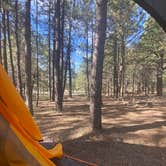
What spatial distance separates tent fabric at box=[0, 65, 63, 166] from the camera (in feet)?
9.88

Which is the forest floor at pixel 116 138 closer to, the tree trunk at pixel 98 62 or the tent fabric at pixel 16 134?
the tree trunk at pixel 98 62

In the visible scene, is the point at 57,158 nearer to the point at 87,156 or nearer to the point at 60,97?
the point at 87,156

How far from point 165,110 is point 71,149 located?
739cm

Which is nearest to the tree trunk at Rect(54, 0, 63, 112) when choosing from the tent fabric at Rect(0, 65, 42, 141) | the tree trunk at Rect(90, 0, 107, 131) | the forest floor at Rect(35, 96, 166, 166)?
the forest floor at Rect(35, 96, 166, 166)

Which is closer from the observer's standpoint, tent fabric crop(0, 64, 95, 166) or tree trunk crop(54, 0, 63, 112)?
tent fabric crop(0, 64, 95, 166)

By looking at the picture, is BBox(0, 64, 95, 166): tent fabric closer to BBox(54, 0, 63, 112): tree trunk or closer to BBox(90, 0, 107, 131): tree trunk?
BBox(90, 0, 107, 131): tree trunk

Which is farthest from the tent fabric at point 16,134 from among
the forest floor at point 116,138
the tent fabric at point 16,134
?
the forest floor at point 116,138

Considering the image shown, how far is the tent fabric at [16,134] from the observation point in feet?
9.88

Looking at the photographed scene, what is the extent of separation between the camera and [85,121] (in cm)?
1472

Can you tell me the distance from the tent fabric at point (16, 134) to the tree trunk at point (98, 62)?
9475mm

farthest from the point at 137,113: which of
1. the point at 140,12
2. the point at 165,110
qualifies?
the point at 140,12

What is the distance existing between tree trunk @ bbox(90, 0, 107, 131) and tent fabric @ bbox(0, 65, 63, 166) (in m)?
9.48

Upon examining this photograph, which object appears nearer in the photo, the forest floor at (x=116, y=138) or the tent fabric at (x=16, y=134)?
the tent fabric at (x=16, y=134)

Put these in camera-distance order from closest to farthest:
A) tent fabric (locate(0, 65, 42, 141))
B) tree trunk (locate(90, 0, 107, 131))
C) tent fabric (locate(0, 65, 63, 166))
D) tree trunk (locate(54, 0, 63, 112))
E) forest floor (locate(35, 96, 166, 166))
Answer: tent fabric (locate(0, 65, 63, 166)), tent fabric (locate(0, 65, 42, 141)), forest floor (locate(35, 96, 166, 166)), tree trunk (locate(90, 0, 107, 131)), tree trunk (locate(54, 0, 63, 112))
